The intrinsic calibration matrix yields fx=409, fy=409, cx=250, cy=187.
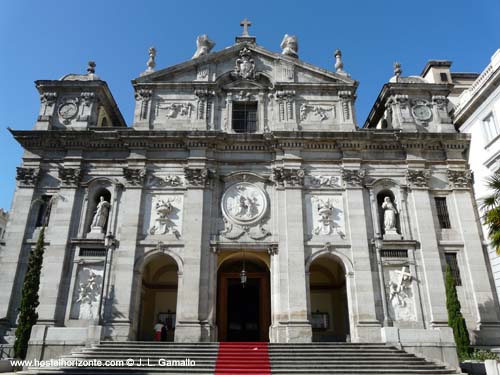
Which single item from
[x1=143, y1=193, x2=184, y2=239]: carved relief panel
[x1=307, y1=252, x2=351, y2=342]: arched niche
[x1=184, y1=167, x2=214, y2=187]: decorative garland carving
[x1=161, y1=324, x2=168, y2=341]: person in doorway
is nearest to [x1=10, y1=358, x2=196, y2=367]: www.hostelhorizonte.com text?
[x1=161, y1=324, x2=168, y2=341]: person in doorway

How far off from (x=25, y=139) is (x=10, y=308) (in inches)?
373

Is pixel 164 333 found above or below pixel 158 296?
below

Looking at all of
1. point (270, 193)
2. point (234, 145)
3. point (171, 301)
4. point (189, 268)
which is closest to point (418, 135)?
point (270, 193)

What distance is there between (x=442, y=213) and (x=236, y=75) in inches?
579

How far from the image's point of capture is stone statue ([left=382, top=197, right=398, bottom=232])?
74.1 ft

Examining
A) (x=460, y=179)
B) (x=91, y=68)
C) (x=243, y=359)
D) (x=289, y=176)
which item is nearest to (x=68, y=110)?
(x=91, y=68)

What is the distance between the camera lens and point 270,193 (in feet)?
76.6

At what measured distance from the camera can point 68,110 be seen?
81.7ft

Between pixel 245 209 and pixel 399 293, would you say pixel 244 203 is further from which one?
pixel 399 293

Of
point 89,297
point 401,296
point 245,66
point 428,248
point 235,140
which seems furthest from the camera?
point 245,66

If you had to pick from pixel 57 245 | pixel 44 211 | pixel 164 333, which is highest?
pixel 44 211

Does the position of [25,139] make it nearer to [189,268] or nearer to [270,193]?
[189,268]

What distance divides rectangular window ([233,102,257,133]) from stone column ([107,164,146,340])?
6006 millimetres

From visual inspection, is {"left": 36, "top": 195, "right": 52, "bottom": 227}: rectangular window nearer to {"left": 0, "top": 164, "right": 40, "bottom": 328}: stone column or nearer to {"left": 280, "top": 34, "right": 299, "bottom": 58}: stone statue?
{"left": 0, "top": 164, "right": 40, "bottom": 328}: stone column
